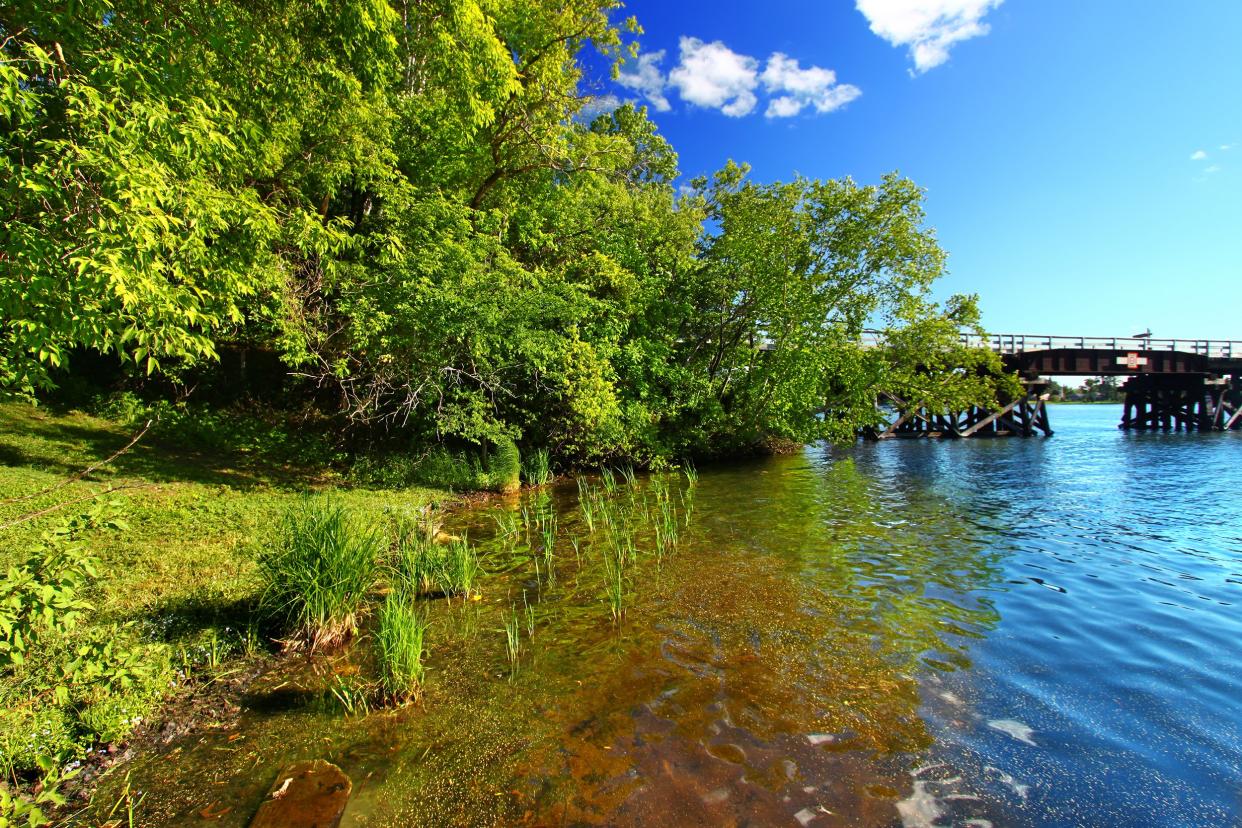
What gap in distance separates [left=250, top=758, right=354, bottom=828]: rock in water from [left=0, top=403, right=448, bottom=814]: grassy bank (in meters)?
1.32

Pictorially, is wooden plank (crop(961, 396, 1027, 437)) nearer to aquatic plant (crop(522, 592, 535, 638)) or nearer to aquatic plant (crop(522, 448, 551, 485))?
aquatic plant (crop(522, 448, 551, 485))

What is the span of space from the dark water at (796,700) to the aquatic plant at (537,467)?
16.7ft

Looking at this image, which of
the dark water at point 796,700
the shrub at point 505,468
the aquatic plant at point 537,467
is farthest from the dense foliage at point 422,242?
the dark water at point 796,700

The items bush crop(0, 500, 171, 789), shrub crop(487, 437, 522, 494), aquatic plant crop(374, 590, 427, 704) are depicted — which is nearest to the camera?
bush crop(0, 500, 171, 789)

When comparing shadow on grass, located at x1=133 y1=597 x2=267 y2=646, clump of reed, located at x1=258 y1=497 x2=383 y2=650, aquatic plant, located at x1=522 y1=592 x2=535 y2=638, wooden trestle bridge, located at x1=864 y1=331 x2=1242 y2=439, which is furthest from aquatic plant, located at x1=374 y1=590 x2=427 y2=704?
wooden trestle bridge, located at x1=864 y1=331 x2=1242 y2=439

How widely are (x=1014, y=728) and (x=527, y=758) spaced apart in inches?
142

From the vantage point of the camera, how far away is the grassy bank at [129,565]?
3477mm

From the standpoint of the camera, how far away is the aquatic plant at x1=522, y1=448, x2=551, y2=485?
14.1m

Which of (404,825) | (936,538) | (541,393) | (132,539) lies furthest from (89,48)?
(936,538)

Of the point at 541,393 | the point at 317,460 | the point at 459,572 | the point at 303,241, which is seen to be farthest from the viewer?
the point at 541,393

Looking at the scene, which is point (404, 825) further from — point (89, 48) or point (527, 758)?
point (89, 48)

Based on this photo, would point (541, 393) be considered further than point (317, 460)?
Yes

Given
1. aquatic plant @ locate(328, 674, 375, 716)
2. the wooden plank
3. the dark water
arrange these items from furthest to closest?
the wooden plank
aquatic plant @ locate(328, 674, 375, 716)
the dark water

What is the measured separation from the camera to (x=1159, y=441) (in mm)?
30734
